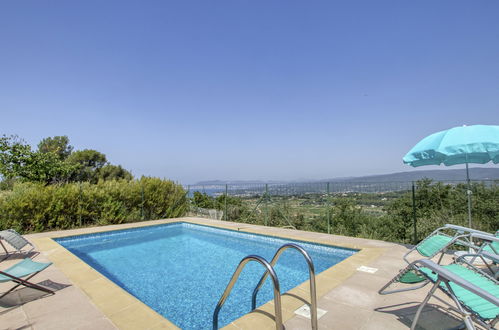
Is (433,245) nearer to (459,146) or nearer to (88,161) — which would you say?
(459,146)

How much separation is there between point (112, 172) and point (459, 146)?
83.5 feet

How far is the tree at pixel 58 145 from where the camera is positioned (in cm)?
2303

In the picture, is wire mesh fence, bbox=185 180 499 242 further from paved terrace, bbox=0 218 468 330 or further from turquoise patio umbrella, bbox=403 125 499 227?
paved terrace, bbox=0 218 468 330

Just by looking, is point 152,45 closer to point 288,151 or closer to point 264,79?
point 264,79

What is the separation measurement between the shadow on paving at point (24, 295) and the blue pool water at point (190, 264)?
4.50ft

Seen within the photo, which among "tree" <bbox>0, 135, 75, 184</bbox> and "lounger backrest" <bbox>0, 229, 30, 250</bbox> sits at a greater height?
"tree" <bbox>0, 135, 75, 184</bbox>

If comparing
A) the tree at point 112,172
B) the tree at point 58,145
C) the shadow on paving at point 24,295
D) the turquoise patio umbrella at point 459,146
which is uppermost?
the tree at point 58,145

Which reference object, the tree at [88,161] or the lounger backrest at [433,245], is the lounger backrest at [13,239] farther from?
the tree at [88,161]

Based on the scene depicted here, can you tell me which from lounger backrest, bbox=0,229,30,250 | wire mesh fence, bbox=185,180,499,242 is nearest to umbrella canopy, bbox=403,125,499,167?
wire mesh fence, bbox=185,180,499,242

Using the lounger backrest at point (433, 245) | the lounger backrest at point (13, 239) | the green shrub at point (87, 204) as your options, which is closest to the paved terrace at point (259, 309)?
the lounger backrest at point (433, 245)

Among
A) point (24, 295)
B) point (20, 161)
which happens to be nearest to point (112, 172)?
point (20, 161)

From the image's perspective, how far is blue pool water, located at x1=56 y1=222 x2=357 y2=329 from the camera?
440cm

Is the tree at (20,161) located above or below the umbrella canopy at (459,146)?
above

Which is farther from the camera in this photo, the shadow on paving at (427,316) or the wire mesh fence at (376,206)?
the wire mesh fence at (376,206)
